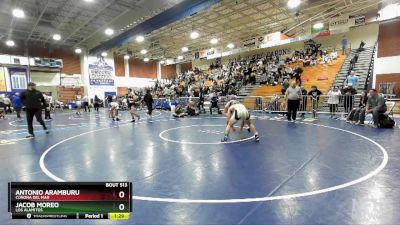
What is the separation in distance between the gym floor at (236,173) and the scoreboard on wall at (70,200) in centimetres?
95

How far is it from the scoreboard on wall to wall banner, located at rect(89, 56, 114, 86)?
3023 centimetres

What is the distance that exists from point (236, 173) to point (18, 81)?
29077 millimetres

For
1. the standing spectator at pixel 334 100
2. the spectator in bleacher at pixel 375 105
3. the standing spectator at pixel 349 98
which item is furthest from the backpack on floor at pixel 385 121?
the standing spectator at pixel 334 100

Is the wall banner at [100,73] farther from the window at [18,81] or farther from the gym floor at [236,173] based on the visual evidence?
the gym floor at [236,173]

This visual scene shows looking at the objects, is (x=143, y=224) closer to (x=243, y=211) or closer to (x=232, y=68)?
(x=243, y=211)

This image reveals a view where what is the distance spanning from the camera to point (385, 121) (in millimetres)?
8250

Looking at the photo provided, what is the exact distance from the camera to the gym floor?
2729 millimetres

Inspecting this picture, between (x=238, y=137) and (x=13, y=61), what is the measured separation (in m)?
26.7

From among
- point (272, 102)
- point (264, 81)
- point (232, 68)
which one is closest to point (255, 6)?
point (264, 81)

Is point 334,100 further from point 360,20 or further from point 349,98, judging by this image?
point 360,20

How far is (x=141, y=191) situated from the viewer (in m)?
3.41

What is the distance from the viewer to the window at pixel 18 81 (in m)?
24.7

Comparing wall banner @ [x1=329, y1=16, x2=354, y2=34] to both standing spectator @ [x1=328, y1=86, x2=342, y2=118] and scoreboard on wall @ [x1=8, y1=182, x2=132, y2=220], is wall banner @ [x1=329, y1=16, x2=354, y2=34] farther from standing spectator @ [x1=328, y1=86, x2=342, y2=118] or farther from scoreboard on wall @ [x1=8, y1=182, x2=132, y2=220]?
scoreboard on wall @ [x1=8, y1=182, x2=132, y2=220]

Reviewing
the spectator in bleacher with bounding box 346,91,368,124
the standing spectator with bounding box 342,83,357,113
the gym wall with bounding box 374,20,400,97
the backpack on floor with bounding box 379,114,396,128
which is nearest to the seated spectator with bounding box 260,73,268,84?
the gym wall with bounding box 374,20,400,97
